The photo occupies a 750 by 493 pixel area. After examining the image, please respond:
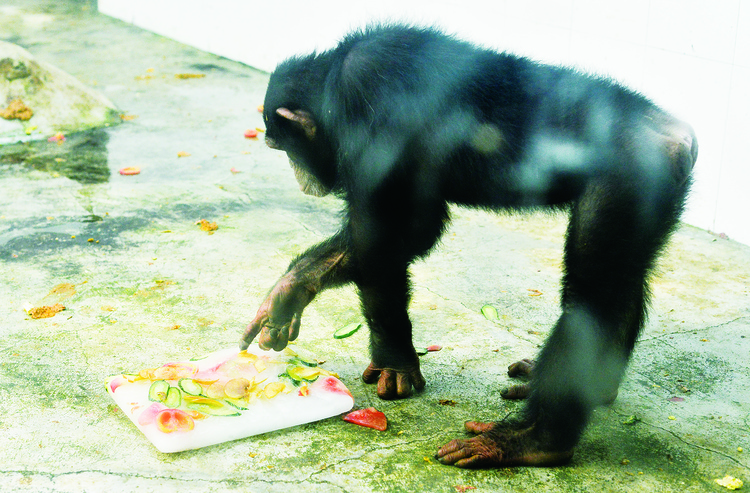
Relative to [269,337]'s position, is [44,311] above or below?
below

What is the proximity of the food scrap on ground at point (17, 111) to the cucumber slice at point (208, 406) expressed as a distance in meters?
4.91

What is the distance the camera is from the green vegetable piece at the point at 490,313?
4031mm

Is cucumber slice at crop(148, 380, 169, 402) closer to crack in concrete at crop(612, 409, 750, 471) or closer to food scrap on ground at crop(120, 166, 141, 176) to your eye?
crack in concrete at crop(612, 409, 750, 471)

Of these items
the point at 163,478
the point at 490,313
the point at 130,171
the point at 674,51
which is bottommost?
the point at 130,171

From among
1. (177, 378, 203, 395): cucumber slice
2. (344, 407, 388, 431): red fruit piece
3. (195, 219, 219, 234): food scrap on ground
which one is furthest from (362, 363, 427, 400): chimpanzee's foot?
(195, 219, 219, 234): food scrap on ground

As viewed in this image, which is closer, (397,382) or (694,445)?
(694,445)

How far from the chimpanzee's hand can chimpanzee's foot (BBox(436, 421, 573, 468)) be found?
0.82m

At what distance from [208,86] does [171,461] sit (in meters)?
6.63

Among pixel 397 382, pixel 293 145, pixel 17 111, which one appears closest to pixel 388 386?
pixel 397 382

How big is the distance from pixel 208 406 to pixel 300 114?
1241 mm

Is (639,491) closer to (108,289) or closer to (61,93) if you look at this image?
(108,289)

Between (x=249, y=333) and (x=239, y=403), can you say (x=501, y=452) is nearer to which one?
(x=239, y=403)

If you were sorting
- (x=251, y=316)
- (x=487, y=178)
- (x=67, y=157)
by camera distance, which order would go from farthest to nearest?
(x=67, y=157) < (x=251, y=316) < (x=487, y=178)

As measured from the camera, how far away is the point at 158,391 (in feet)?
9.77
